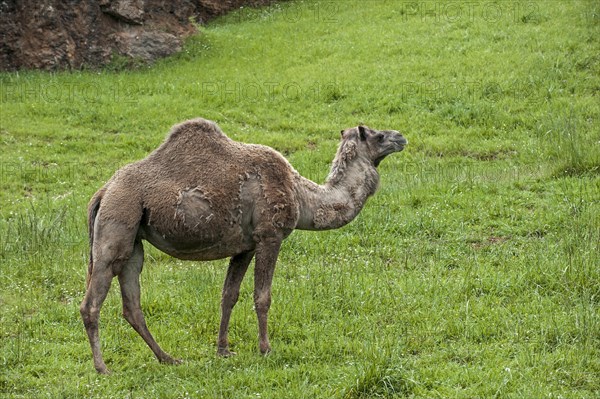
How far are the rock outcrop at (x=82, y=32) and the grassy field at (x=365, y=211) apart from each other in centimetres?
67

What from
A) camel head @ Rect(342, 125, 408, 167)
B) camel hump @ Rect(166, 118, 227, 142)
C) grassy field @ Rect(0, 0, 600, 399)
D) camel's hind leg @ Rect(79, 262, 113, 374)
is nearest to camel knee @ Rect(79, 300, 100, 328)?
camel's hind leg @ Rect(79, 262, 113, 374)

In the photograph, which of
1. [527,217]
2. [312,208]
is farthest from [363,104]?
[312,208]

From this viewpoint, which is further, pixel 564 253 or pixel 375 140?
pixel 564 253

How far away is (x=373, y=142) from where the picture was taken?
9.87m

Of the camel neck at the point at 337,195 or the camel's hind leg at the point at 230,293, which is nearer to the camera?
the camel's hind leg at the point at 230,293

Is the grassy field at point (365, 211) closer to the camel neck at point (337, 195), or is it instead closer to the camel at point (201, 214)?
the camel at point (201, 214)

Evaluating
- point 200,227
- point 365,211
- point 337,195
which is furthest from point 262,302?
point 365,211

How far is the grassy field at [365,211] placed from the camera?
8344 mm

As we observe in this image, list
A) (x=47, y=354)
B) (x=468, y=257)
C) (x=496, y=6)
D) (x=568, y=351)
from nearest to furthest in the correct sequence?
(x=568, y=351), (x=47, y=354), (x=468, y=257), (x=496, y=6)

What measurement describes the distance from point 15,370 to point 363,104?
1339 centimetres

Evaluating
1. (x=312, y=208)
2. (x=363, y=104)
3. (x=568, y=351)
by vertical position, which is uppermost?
(x=312, y=208)

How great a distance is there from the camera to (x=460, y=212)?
13.5 meters

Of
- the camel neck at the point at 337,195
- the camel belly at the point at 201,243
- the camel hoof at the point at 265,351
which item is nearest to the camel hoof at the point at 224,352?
the camel hoof at the point at 265,351

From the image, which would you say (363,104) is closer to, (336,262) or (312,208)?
(336,262)
